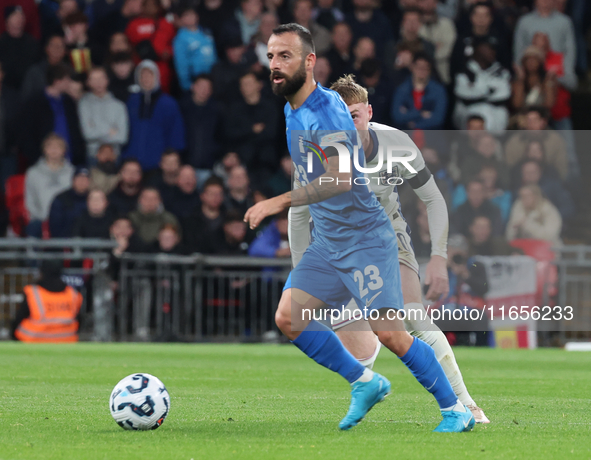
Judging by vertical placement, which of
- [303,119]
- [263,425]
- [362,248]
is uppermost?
[303,119]

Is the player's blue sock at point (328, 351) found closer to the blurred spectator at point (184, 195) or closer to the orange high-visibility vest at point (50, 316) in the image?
the orange high-visibility vest at point (50, 316)

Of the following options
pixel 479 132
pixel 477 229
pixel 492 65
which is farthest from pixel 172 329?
pixel 492 65

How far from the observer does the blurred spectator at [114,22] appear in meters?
16.8

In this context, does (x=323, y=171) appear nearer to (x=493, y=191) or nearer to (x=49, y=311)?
(x=49, y=311)

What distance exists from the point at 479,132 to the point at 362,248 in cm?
982

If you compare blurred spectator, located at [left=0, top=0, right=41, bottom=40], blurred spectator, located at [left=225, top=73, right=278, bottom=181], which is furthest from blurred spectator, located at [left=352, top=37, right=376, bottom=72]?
blurred spectator, located at [left=0, top=0, right=41, bottom=40]

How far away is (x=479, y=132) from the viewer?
15.2 meters

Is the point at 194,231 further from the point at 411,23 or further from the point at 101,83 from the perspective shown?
the point at 411,23

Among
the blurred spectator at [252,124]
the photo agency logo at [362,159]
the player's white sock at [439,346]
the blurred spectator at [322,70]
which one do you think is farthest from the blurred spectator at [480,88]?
the player's white sock at [439,346]

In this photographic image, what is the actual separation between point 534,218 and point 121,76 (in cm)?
677

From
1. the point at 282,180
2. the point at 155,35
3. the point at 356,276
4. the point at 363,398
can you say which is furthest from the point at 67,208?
the point at 363,398

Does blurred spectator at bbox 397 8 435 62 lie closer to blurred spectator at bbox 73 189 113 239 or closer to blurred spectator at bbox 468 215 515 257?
blurred spectator at bbox 468 215 515 257

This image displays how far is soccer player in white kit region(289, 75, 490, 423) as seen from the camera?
6.48 m

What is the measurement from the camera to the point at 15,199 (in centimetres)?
1540
